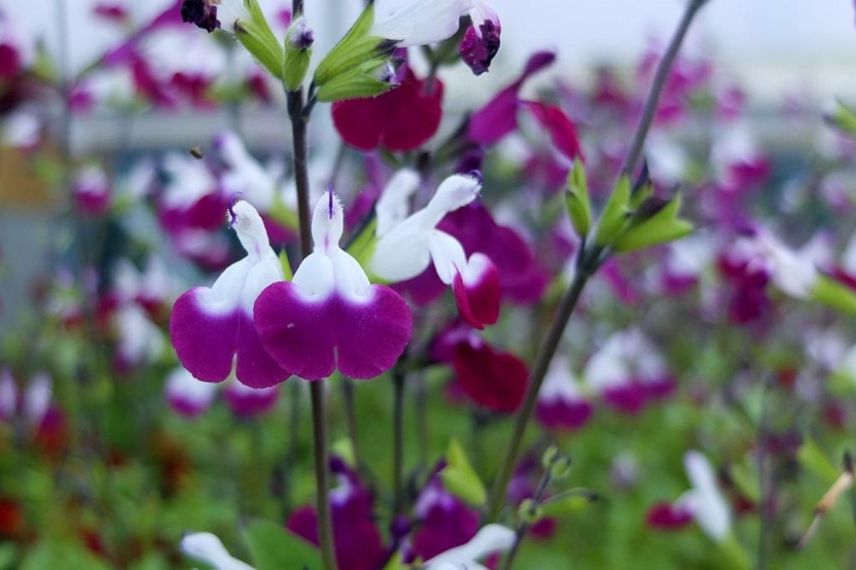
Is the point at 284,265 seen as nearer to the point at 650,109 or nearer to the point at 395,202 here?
the point at 395,202

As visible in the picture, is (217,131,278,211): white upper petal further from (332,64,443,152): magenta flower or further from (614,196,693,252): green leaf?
(614,196,693,252): green leaf

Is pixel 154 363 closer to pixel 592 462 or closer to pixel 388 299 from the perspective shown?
pixel 592 462

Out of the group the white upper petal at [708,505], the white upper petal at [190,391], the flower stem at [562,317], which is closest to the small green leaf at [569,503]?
the flower stem at [562,317]

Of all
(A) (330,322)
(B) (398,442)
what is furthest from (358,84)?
(B) (398,442)

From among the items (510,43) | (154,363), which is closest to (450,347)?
(154,363)

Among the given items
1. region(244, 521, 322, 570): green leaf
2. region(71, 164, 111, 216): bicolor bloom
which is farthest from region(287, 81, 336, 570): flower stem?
region(71, 164, 111, 216): bicolor bloom
